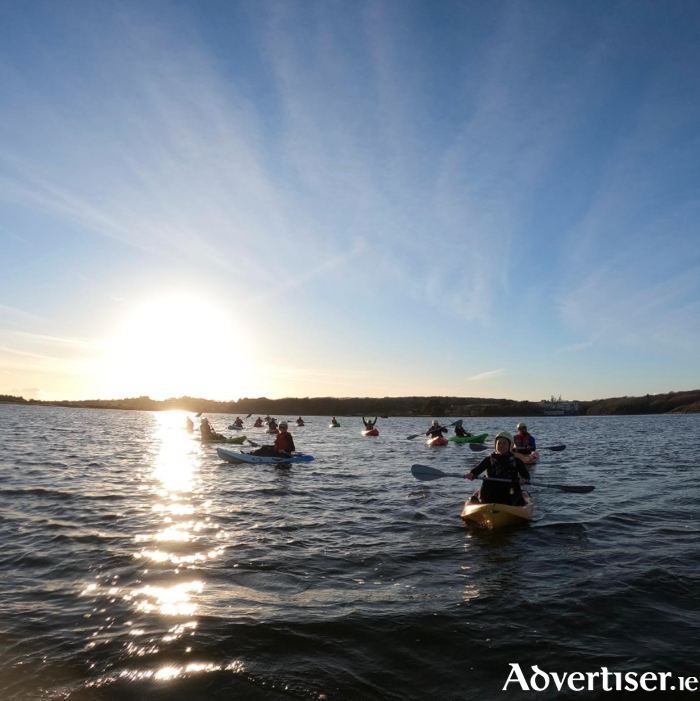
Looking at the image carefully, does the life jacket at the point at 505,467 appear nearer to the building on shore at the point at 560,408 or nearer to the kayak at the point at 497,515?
the kayak at the point at 497,515

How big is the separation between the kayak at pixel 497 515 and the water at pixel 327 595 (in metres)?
0.31

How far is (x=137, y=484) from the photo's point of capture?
16.8 m

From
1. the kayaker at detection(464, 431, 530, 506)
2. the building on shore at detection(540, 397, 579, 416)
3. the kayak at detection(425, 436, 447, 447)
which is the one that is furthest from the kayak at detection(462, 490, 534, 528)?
→ the building on shore at detection(540, 397, 579, 416)

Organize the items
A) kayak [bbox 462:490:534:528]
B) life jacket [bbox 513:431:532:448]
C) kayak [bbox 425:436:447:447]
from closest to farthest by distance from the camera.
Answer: kayak [bbox 462:490:534:528] → life jacket [bbox 513:431:532:448] → kayak [bbox 425:436:447:447]

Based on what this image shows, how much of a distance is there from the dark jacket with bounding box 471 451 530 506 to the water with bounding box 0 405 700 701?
0.81 metres

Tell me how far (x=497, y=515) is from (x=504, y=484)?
0.90 meters

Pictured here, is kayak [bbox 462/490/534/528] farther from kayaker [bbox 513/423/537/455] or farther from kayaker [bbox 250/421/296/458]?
kayaker [bbox 250/421/296/458]

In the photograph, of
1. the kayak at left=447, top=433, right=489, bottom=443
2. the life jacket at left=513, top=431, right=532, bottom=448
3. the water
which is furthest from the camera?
the kayak at left=447, top=433, right=489, bottom=443

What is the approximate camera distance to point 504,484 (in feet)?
37.6

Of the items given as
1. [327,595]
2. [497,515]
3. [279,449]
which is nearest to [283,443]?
[279,449]

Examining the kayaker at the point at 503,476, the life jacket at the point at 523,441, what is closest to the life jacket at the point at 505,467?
the kayaker at the point at 503,476

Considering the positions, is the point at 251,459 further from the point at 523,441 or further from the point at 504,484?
the point at 504,484

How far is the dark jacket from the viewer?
11.4 m

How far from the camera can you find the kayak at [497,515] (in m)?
10.8
